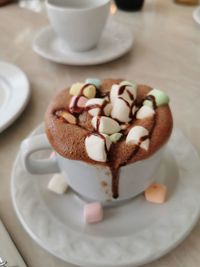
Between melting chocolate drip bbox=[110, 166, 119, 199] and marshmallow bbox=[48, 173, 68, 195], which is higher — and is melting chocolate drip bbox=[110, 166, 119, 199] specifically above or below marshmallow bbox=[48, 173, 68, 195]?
above

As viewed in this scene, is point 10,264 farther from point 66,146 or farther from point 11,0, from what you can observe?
point 11,0

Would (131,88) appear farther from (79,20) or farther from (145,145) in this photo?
(79,20)

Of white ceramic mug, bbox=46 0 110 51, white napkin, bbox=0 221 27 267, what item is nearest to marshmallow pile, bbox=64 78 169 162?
white napkin, bbox=0 221 27 267

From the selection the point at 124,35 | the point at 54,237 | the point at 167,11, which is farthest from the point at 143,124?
the point at 167,11

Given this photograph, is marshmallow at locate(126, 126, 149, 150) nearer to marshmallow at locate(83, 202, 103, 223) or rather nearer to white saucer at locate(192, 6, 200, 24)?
marshmallow at locate(83, 202, 103, 223)

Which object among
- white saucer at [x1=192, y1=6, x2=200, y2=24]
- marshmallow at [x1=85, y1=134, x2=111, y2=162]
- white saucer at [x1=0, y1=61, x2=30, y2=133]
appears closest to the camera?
marshmallow at [x1=85, y1=134, x2=111, y2=162]

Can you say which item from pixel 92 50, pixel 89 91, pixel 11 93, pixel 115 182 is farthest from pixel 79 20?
→ pixel 115 182

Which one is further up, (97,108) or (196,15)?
(97,108)
